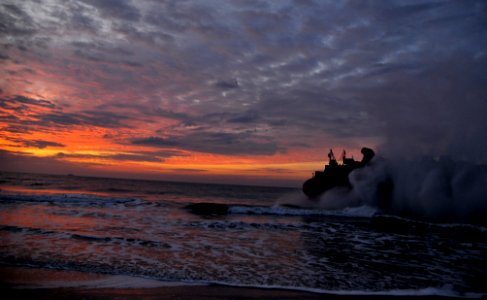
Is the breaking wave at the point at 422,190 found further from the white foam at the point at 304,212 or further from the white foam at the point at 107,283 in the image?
the white foam at the point at 107,283

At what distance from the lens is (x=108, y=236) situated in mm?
12164

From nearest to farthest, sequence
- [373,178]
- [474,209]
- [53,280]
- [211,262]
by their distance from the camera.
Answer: [53,280] < [211,262] < [474,209] < [373,178]

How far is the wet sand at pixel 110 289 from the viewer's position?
18.9 feet

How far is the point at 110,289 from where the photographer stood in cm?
610

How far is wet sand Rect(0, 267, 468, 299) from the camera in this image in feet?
18.9

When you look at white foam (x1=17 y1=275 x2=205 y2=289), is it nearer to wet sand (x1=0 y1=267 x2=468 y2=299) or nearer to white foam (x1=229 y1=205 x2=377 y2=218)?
wet sand (x1=0 y1=267 x2=468 y2=299)

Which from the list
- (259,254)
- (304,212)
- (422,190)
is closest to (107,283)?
(259,254)

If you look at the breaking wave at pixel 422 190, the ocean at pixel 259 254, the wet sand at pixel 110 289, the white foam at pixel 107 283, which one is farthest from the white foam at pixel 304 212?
the wet sand at pixel 110 289

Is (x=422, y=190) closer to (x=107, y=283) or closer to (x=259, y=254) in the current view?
(x=259, y=254)

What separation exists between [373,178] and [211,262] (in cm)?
2381

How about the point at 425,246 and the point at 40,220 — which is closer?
the point at 425,246

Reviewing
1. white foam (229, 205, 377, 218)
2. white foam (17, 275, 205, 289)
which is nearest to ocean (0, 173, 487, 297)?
white foam (17, 275, 205, 289)

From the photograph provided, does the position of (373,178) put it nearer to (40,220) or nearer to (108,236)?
(108,236)

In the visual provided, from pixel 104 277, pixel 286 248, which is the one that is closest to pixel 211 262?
pixel 104 277
